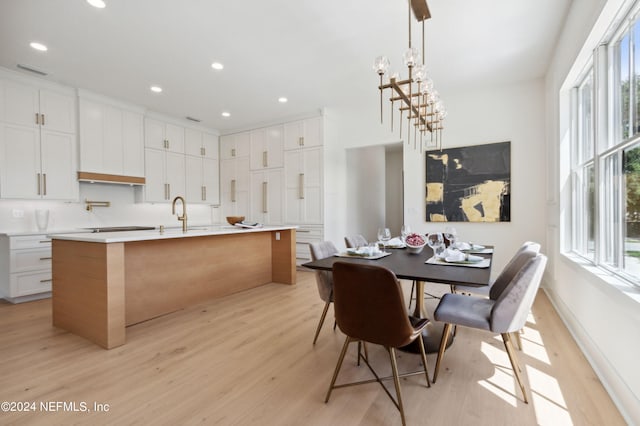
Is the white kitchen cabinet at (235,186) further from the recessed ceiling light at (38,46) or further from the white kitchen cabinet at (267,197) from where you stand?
the recessed ceiling light at (38,46)

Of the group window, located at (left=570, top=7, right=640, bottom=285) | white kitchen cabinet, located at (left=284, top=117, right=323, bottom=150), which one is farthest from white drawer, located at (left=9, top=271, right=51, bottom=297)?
window, located at (left=570, top=7, right=640, bottom=285)

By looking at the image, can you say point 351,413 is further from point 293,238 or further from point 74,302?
point 293,238

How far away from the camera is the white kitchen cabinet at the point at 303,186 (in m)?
5.41

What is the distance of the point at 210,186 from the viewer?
6.51 m

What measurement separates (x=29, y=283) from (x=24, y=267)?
21 centimetres

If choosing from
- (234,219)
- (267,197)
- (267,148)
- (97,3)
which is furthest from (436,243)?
(267,148)

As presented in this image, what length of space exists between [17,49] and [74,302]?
9.69ft

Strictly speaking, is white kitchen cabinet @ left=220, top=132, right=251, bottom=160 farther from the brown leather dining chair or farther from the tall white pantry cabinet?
the brown leather dining chair

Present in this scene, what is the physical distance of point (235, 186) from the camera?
6.50m

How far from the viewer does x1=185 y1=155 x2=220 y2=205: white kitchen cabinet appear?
6070mm

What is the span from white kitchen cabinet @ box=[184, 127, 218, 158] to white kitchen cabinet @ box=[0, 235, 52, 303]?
2918 mm

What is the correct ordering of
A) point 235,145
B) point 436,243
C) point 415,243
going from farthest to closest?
point 235,145, point 415,243, point 436,243

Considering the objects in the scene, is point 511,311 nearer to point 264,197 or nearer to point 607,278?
point 607,278

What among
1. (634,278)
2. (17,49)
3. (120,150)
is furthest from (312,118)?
(634,278)
